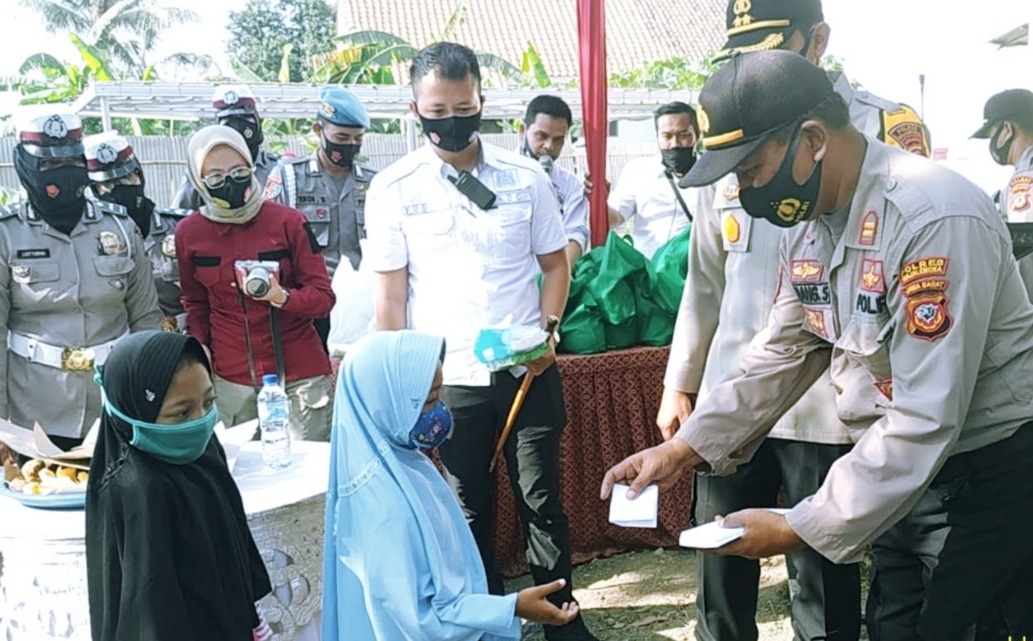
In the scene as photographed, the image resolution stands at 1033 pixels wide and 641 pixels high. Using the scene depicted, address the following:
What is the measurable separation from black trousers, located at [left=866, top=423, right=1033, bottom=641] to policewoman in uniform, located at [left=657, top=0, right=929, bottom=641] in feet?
1.79

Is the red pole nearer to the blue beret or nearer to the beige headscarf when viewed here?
the blue beret

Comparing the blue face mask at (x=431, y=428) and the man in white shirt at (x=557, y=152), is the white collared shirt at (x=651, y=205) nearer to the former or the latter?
the man in white shirt at (x=557, y=152)

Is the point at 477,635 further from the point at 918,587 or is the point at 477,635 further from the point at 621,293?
the point at 621,293

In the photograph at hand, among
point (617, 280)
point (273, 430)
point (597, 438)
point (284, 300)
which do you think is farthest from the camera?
point (597, 438)

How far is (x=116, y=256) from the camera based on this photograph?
135 inches

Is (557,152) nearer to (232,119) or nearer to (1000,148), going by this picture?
(232,119)

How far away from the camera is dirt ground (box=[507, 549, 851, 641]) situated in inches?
145

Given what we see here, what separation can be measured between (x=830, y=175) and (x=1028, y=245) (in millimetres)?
794

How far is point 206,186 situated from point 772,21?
2.20 meters

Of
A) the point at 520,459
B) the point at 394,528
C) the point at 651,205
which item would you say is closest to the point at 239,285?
the point at 520,459

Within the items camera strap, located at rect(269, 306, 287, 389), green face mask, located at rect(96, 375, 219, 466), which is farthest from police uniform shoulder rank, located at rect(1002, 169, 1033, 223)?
green face mask, located at rect(96, 375, 219, 466)

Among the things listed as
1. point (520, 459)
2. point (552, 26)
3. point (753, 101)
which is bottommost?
point (520, 459)

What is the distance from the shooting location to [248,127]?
439cm

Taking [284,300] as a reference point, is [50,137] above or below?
above
